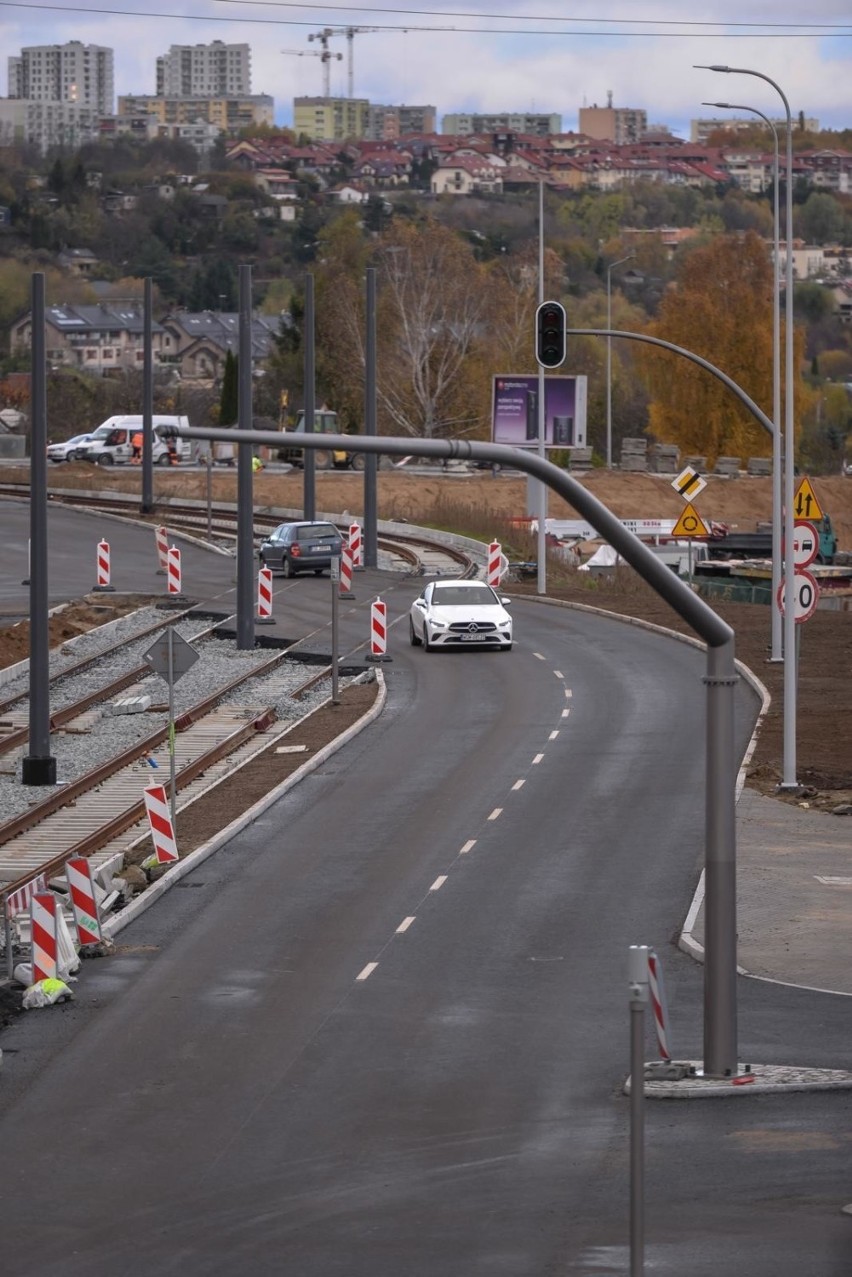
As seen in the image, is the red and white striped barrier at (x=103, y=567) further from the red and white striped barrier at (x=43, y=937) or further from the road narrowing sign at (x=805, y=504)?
the red and white striped barrier at (x=43, y=937)

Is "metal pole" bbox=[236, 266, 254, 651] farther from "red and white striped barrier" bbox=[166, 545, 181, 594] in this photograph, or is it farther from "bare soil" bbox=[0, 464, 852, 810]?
"red and white striped barrier" bbox=[166, 545, 181, 594]

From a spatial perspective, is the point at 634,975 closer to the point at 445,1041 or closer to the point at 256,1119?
the point at 256,1119

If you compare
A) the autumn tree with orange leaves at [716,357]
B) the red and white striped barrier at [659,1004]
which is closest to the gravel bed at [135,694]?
the red and white striped barrier at [659,1004]

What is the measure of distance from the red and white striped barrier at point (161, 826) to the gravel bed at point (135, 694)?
370 cm

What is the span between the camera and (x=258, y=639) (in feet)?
133

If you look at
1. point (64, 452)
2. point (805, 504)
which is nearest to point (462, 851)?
point (805, 504)

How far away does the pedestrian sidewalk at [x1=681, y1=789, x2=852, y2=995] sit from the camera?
18.2 meters

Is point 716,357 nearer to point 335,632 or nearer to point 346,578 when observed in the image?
point 346,578

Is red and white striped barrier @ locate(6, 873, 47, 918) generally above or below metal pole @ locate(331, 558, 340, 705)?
below

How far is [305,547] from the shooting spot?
50.8 m

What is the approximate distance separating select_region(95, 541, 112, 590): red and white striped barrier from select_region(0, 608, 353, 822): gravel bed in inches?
150

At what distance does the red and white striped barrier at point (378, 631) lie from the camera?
121 ft

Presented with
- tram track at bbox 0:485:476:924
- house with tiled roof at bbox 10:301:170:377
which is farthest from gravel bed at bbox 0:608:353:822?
house with tiled roof at bbox 10:301:170:377

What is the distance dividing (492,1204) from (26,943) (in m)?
7.90
